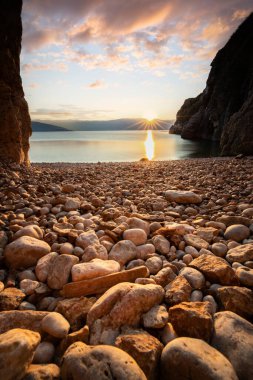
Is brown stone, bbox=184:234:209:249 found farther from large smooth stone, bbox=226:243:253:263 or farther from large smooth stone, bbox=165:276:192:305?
large smooth stone, bbox=165:276:192:305

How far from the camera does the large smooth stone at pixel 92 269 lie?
179 cm

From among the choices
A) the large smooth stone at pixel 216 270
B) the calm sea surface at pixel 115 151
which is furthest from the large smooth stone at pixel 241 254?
the calm sea surface at pixel 115 151

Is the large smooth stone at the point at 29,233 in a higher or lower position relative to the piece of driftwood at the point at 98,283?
higher

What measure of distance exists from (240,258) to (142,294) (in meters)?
1.05

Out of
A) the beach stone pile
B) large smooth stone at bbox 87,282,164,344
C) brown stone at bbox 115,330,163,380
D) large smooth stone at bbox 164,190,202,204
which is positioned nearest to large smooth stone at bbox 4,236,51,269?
the beach stone pile

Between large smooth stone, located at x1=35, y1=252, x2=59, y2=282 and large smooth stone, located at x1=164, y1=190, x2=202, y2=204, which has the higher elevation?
large smooth stone, located at x1=164, y1=190, x2=202, y2=204

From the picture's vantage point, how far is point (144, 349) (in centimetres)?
118

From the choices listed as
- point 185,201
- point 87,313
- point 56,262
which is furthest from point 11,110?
point 87,313

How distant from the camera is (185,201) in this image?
13.0 feet

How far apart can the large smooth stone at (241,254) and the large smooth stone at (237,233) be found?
0.95 ft

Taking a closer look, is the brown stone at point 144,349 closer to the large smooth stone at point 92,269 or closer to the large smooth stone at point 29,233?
the large smooth stone at point 92,269

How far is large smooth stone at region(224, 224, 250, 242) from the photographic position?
2.44 meters

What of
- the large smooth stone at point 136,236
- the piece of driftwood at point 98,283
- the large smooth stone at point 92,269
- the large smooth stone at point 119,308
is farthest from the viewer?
the large smooth stone at point 136,236

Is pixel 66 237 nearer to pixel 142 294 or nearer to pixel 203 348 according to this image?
pixel 142 294
